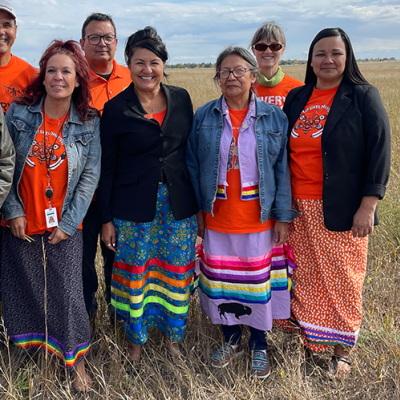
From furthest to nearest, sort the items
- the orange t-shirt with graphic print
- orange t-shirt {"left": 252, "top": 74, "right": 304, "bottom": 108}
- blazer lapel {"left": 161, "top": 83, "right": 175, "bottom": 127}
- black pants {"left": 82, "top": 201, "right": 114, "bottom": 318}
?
orange t-shirt {"left": 252, "top": 74, "right": 304, "bottom": 108}, black pants {"left": 82, "top": 201, "right": 114, "bottom": 318}, blazer lapel {"left": 161, "top": 83, "right": 175, "bottom": 127}, the orange t-shirt with graphic print

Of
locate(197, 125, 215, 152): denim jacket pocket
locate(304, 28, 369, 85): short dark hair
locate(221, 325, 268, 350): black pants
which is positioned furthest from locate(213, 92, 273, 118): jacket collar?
locate(221, 325, 268, 350): black pants

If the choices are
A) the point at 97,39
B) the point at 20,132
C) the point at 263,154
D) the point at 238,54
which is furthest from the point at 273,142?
the point at 97,39

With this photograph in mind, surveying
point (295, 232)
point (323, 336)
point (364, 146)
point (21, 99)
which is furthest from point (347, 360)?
point (21, 99)

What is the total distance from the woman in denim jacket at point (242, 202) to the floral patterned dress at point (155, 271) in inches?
6.7

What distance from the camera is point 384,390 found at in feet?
7.45

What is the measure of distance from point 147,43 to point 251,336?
1.97 m

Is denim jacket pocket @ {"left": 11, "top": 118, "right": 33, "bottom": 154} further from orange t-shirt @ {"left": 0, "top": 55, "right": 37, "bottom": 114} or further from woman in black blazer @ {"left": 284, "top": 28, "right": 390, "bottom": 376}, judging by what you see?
woman in black blazer @ {"left": 284, "top": 28, "right": 390, "bottom": 376}

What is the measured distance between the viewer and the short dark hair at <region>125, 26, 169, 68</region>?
93.2 inches

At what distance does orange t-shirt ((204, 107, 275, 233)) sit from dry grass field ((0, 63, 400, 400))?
2.66 ft

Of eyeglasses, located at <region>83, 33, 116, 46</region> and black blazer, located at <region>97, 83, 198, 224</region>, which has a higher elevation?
eyeglasses, located at <region>83, 33, 116, 46</region>

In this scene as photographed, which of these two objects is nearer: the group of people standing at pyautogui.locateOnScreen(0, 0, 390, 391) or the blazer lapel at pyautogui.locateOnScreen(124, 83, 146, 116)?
the group of people standing at pyautogui.locateOnScreen(0, 0, 390, 391)

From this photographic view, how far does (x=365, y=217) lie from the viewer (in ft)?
7.72

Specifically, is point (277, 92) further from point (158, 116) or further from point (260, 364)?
point (260, 364)

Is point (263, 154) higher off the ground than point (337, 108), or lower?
lower
